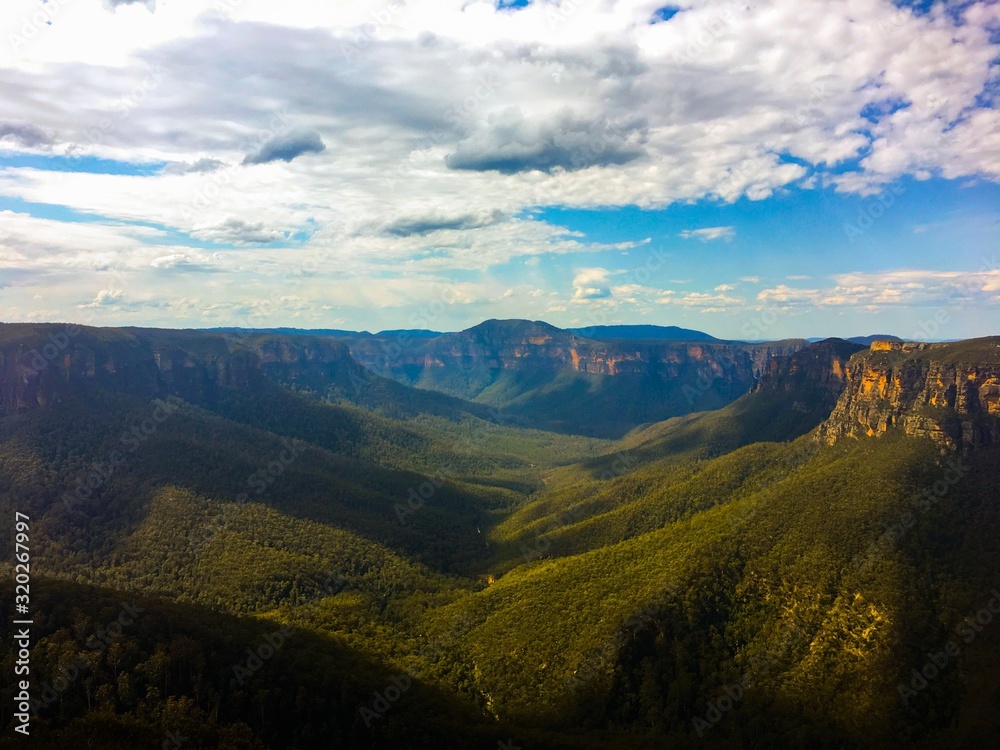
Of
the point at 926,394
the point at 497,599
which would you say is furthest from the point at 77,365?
the point at 926,394

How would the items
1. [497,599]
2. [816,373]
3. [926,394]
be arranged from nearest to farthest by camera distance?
[497,599]
[926,394]
[816,373]

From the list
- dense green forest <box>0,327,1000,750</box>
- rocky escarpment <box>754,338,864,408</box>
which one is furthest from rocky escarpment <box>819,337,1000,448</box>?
rocky escarpment <box>754,338,864,408</box>

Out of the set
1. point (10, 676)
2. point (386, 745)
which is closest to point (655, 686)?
point (386, 745)

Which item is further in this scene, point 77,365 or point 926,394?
point 77,365

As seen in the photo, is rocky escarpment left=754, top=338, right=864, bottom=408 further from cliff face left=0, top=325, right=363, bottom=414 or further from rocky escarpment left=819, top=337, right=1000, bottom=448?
cliff face left=0, top=325, right=363, bottom=414

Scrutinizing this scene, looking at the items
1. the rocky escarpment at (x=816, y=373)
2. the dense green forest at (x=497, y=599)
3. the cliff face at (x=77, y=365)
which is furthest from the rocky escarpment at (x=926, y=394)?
the cliff face at (x=77, y=365)

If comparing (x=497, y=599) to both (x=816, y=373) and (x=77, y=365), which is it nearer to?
(x=816, y=373)

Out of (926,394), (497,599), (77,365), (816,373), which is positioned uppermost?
(816,373)
